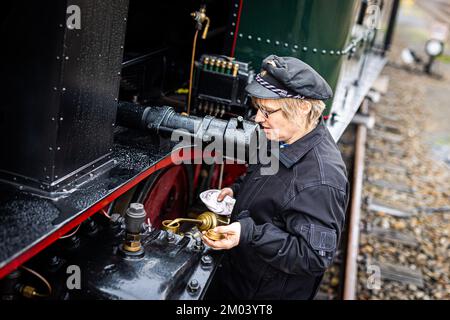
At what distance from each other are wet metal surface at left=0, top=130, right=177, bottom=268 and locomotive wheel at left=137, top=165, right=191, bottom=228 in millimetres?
566

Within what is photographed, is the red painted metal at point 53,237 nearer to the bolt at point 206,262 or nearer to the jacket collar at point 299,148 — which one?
the bolt at point 206,262

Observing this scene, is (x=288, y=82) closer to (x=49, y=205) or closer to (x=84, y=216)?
(x=84, y=216)

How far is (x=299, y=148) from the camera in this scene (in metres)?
2.54

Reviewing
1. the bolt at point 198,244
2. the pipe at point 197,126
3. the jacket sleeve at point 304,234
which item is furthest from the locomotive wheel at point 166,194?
the jacket sleeve at point 304,234

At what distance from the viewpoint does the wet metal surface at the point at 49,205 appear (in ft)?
6.84

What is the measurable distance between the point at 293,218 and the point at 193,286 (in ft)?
2.01

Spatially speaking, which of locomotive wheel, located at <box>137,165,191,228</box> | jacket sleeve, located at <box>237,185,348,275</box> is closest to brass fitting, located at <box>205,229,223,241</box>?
jacket sleeve, located at <box>237,185,348,275</box>

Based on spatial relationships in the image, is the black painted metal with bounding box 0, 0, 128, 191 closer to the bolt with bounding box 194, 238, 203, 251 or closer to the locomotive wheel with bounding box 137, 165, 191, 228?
the bolt with bounding box 194, 238, 203, 251

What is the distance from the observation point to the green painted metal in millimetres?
3709

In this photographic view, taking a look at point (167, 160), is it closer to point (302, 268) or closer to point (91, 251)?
point (91, 251)

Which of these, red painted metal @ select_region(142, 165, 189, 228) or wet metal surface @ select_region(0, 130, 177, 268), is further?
red painted metal @ select_region(142, 165, 189, 228)

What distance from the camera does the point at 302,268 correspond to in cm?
242

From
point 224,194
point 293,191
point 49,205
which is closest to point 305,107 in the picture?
point 293,191

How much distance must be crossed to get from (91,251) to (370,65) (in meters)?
6.61
